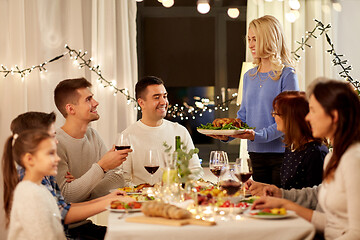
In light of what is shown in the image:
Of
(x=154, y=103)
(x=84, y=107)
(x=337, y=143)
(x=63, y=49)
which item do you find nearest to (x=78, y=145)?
(x=84, y=107)

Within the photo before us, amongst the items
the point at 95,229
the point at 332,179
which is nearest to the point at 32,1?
the point at 95,229

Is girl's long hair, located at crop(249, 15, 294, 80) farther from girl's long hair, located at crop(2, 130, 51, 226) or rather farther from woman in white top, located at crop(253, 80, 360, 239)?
girl's long hair, located at crop(2, 130, 51, 226)

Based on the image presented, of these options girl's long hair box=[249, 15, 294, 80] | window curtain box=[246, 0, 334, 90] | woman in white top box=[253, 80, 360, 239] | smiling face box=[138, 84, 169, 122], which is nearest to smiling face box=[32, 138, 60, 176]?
woman in white top box=[253, 80, 360, 239]

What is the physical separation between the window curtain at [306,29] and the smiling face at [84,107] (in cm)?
241

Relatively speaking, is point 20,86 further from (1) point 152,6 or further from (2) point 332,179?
(2) point 332,179

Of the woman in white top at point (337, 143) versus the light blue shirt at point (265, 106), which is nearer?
the woman in white top at point (337, 143)

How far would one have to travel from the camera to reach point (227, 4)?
18.5ft

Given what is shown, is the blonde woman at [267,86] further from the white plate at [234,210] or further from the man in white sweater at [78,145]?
the white plate at [234,210]

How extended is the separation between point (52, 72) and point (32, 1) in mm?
658

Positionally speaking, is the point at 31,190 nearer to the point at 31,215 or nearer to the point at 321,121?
the point at 31,215

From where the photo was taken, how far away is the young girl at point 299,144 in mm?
2631

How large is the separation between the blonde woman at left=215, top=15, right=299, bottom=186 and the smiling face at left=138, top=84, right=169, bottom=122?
0.48m

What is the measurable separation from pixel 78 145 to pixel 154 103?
0.66 m

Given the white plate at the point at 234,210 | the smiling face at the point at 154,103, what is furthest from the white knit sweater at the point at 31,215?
the smiling face at the point at 154,103
